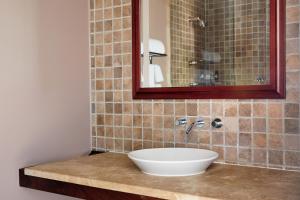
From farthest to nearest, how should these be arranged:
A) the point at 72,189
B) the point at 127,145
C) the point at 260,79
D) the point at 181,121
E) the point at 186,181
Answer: the point at 127,145 → the point at 181,121 → the point at 260,79 → the point at 72,189 → the point at 186,181

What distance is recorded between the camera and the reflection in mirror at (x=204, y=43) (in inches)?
62.0

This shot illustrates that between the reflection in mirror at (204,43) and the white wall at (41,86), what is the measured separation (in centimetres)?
42

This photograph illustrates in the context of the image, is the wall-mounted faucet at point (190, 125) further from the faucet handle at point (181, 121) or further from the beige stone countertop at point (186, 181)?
the beige stone countertop at point (186, 181)

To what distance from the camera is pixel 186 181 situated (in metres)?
1.32

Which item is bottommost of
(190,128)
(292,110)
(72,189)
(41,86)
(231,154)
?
(72,189)

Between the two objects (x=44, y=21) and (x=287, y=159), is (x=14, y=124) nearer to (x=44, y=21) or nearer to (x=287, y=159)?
(x=44, y=21)

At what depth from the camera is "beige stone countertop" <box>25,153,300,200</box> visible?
116 centimetres

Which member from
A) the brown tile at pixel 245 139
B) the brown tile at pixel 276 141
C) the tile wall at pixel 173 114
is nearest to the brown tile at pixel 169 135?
the tile wall at pixel 173 114

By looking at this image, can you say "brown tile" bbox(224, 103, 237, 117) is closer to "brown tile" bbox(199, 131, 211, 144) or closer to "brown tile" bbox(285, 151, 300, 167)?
"brown tile" bbox(199, 131, 211, 144)

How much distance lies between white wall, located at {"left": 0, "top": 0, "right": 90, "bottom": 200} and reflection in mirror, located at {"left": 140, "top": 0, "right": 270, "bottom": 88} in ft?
1.37

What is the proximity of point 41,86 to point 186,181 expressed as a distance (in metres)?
0.95

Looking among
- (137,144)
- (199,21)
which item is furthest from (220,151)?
(199,21)

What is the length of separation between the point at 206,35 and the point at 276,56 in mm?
363

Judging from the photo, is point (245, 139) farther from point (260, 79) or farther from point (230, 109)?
point (260, 79)
